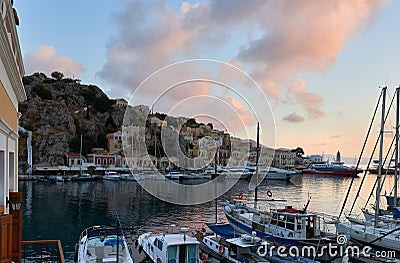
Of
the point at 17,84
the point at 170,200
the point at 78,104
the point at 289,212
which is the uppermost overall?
the point at 78,104

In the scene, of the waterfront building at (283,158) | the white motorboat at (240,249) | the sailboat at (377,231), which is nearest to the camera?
the white motorboat at (240,249)

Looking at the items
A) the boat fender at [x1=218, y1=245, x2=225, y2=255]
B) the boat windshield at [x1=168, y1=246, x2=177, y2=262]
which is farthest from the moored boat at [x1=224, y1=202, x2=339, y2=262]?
the boat windshield at [x1=168, y1=246, x2=177, y2=262]

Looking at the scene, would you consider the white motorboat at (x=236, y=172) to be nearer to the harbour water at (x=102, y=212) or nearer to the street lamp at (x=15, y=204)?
the harbour water at (x=102, y=212)

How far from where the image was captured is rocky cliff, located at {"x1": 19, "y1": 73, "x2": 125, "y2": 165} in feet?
244

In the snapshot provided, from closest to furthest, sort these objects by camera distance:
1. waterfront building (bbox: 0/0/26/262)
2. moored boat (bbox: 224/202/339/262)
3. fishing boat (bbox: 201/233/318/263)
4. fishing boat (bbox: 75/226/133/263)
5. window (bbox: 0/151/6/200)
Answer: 1. waterfront building (bbox: 0/0/26/262)
2. window (bbox: 0/151/6/200)
3. fishing boat (bbox: 75/226/133/263)
4. fishing boat (bbox: 201/233/318/263)
5. moored boat (bbox: 224/202/339/262)

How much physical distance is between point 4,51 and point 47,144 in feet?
246

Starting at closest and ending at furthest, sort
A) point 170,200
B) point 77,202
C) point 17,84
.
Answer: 1. point 17,84
2. point 77,202
3. point 170,200

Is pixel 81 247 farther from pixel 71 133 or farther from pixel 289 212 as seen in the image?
pixel 71 133

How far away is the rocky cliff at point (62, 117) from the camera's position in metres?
74.2

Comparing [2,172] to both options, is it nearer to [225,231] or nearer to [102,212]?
[225,231]

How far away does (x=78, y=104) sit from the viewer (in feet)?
335

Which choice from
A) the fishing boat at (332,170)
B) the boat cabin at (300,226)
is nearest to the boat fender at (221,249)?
the boat cabin at (300,226)

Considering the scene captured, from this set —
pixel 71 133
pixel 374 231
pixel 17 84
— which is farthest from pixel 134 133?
pixel 17 84

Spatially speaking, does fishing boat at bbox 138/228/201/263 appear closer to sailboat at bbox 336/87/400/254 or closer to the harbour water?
the harbour water
